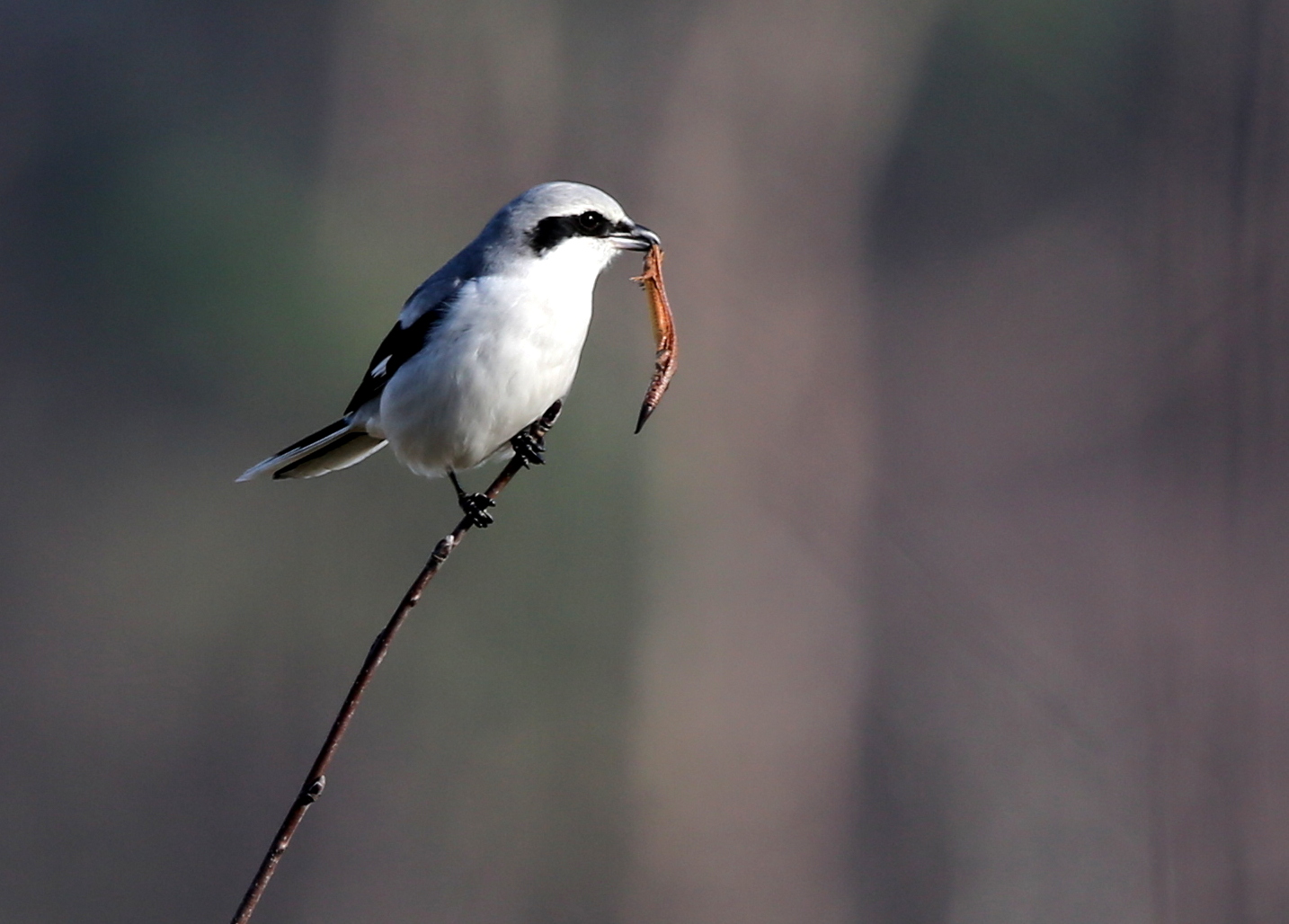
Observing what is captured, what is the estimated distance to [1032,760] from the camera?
6.84 metres

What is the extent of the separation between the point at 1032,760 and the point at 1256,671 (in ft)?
4.11

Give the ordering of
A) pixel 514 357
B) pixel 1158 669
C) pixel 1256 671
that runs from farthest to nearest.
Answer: pixel 1256 671, pixel 1158 669, pixel 514 357

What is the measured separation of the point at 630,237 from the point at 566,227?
0.11m

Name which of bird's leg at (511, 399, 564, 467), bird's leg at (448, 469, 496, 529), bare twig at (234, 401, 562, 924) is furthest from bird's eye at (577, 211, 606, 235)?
bare twig at (234, 401, 562, 924)

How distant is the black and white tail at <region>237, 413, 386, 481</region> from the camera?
232 cm

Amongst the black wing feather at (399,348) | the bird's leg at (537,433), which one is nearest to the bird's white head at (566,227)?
the black wing feather at (399,348)

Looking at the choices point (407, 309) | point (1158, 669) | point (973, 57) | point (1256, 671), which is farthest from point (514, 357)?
point (973, 57)

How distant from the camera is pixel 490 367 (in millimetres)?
2109

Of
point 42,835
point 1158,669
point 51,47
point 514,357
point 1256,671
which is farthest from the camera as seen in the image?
point 51,47

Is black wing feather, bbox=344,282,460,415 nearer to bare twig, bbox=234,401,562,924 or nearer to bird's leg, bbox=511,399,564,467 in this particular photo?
bird's leg, bbox=511,399,564,467

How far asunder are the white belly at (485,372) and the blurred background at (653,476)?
430 centimetres

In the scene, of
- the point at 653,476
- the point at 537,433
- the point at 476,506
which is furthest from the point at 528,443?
the point at 653,476

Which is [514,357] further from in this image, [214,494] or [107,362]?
[107,362]

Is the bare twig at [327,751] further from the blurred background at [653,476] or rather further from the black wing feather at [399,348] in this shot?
the blurred background at [653,476]
